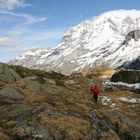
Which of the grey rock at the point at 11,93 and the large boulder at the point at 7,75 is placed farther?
the large boulder at the point at 7,75

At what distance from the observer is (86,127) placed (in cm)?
3491

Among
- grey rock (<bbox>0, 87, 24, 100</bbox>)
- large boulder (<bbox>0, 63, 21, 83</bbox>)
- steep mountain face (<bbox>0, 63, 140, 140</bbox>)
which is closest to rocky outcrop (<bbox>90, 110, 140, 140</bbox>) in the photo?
steep mountain face (<bbox>0, 63, 140, 140</bbox>)

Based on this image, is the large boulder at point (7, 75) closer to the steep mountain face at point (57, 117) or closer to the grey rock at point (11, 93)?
the steep mountain face at point (57, 117)

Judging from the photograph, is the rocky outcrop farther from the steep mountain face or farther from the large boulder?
the large boulder

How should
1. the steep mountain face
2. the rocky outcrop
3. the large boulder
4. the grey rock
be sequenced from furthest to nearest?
the large boulder → the grey rock → the rocky outcrop → the steep mountain face

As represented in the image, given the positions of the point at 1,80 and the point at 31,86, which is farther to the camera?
the point at 1,80

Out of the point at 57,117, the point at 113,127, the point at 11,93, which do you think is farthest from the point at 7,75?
the point at 113,127

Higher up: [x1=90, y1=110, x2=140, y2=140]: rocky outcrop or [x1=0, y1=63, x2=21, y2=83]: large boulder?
[x1=0, y1=63, x2=21, y2=83]: large boulder

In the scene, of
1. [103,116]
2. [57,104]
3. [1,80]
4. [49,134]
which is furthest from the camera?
[1,80]

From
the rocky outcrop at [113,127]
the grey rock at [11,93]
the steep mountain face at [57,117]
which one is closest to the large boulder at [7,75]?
the steep mountain face at [57,117]

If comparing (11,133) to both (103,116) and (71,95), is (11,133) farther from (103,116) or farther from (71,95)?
(71,95)

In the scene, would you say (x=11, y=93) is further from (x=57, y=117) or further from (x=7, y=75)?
(x=7, y=75)

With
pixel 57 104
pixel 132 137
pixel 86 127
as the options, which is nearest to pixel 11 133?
pixel 86 127

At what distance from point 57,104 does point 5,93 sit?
6775mm
